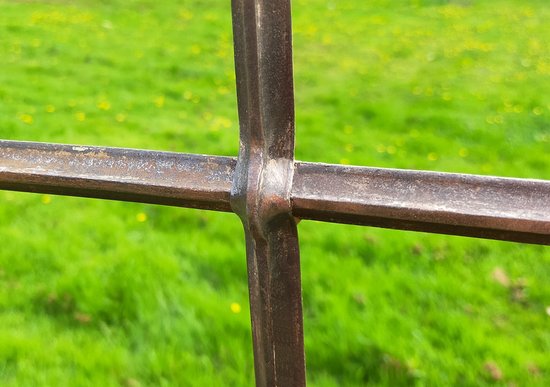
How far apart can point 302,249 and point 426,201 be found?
1.24 meters

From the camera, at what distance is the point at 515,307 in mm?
1438

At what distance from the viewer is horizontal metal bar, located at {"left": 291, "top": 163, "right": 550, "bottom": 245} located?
1.44ft

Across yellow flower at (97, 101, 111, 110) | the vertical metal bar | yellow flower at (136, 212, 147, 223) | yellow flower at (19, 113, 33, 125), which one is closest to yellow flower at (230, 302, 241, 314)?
yellow flower at (136, 212, 147, 223)

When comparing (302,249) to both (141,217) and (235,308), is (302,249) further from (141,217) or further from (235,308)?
(141,217)

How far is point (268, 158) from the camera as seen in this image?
0.50 m

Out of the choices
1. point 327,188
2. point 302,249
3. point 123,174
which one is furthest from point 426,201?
point 302,249

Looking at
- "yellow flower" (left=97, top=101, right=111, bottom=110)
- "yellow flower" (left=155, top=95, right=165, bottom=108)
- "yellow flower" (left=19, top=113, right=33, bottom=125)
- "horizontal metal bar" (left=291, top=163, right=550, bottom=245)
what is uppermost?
"horizontal metal bar" (left=291, top=163, right=550, bottom=245)

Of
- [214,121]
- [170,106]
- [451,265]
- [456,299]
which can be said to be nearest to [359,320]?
[456,299]

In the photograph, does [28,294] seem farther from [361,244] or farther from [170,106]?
[170,106]

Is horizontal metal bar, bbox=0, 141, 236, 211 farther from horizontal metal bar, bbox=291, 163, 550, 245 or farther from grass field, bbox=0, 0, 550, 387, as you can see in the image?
grass field, bbox=0, 0, 550, 387

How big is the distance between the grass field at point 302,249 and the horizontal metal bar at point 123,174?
0.71m

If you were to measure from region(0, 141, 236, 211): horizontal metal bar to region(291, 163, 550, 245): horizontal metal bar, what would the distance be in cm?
8

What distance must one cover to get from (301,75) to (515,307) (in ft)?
7.01

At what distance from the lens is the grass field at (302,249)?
1240 mm
